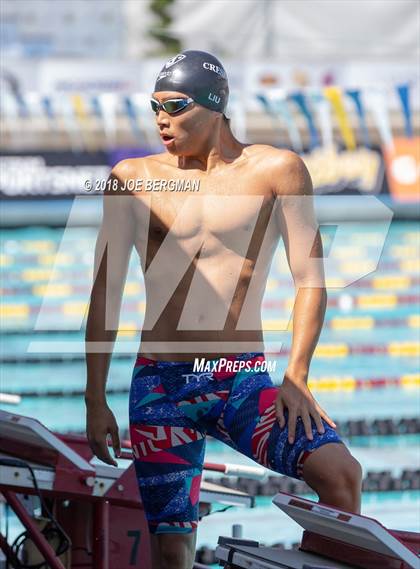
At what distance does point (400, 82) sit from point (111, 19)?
6.83m

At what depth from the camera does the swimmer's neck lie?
273 centimetres

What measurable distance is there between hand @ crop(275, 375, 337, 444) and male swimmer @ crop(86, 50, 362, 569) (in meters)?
0.06

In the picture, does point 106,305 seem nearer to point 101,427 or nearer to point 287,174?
point 101,427

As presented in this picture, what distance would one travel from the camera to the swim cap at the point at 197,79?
2646 mm

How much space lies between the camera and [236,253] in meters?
2.72

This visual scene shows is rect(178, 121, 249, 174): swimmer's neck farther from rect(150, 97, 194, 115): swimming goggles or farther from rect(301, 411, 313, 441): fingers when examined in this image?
rect(301, 411, 313, 441): fingers

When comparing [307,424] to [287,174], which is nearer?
[307,424]

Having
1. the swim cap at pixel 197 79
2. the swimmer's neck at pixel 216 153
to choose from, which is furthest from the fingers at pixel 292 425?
the swim cap at pixel 197 79

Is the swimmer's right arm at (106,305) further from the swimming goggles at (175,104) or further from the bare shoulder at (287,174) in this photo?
the bare shoulder at (287,174)

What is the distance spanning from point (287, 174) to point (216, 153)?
210 mm

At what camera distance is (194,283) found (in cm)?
274

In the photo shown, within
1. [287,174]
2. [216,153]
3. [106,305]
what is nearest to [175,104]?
[216,153]

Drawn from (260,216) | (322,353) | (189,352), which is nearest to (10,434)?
(189,352)

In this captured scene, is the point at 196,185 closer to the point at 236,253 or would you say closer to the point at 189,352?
the point at 236,253
